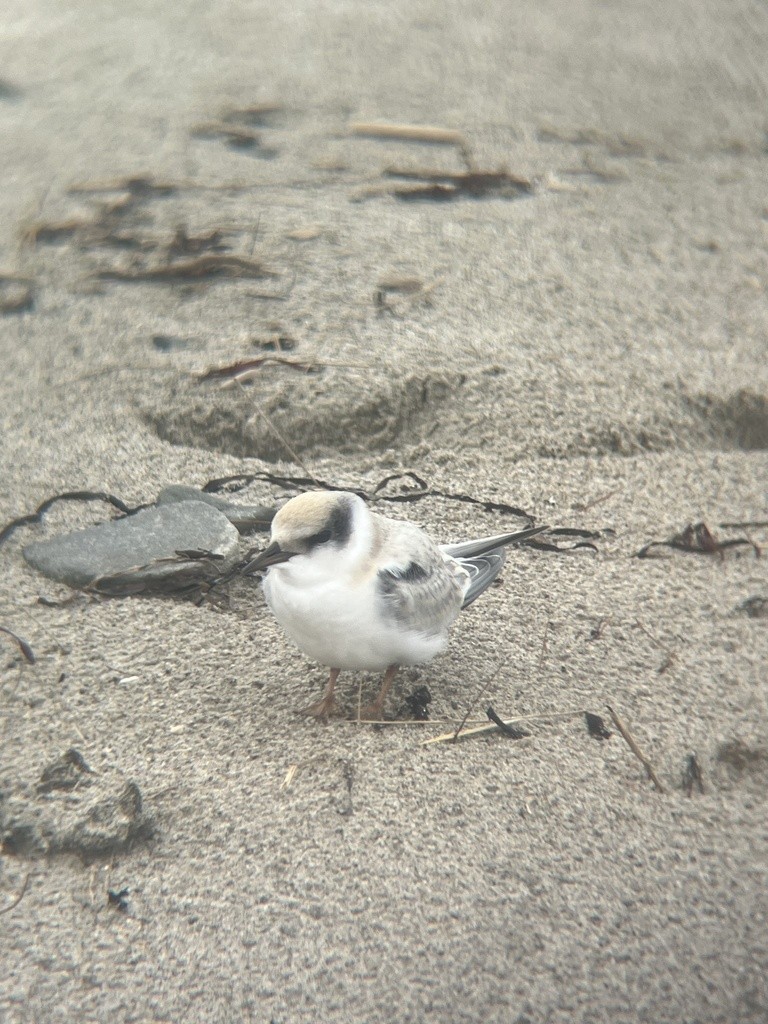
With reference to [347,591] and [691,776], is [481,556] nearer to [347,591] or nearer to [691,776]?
[347,591]

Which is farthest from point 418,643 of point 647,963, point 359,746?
point 647,963

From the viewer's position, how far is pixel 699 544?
2.72 metres

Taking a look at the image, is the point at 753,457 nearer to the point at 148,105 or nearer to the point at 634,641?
the point at 634,641

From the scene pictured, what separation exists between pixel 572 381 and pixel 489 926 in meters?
1.75

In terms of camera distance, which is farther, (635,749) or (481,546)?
(481,546)

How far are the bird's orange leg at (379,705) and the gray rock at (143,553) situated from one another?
48 cm

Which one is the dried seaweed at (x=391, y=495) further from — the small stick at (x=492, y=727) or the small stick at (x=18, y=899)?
the small stick at (x=18, y=899)

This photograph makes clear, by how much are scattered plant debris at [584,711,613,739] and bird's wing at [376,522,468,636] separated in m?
0.32

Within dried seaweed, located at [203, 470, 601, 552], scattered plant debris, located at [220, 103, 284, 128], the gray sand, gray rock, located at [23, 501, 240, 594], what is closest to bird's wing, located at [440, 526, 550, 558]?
the gray sand

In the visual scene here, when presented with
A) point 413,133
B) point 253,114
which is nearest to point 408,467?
point 413,133

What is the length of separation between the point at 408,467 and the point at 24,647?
1077 millimetres

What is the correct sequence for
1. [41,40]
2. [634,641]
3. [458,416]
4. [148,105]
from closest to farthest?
[634,641], [458,416], [148,105], [41,40]

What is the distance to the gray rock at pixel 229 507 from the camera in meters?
2.64

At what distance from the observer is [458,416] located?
3.03m
